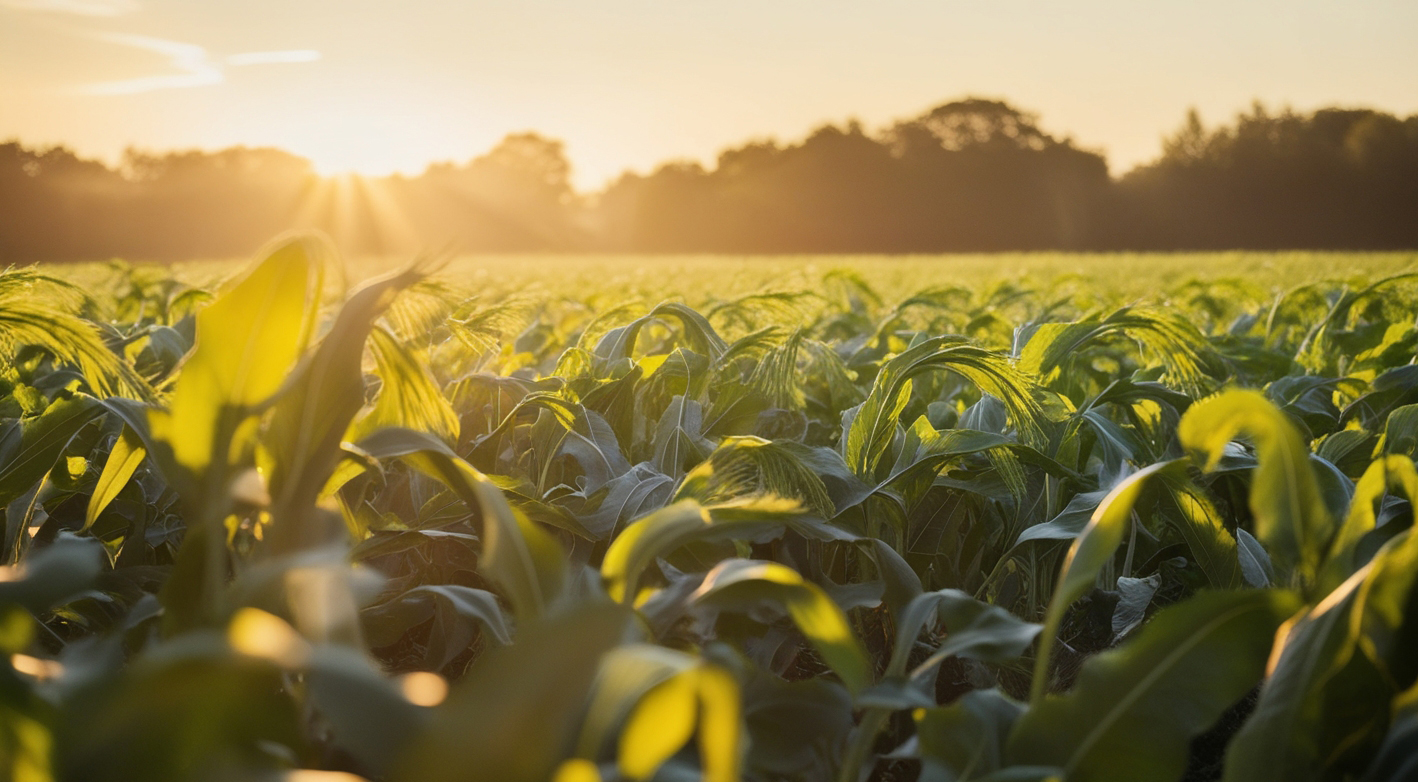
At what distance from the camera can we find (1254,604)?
0.71 m

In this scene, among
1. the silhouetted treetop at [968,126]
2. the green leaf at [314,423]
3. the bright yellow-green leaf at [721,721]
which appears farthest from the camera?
the silhouetted treetop at [968,126]

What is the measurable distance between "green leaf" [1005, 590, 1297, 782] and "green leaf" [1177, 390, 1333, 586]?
59mm

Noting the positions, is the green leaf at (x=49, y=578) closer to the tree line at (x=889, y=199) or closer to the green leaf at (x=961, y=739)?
the green leaf at (x=961, y=739)

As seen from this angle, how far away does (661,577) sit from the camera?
1149 millimetres

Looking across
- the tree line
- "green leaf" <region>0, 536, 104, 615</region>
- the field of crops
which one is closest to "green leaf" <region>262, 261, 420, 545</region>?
the field of crops

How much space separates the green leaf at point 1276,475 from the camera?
72 cm

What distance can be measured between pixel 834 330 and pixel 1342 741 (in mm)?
3105

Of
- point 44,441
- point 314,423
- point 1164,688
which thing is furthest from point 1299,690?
point 44,441

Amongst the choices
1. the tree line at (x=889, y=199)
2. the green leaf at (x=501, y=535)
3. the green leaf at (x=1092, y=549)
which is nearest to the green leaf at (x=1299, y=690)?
the green leaf at (x=1092, y=549)

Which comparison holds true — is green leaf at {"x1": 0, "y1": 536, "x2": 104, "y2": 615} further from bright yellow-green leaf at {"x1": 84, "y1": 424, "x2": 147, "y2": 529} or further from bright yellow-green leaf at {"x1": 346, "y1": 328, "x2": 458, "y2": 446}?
bright yellow-green leaf at {"x1": 84, "y1": 424, "x2": 147, "y2": 529}

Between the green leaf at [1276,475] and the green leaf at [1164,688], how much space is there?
0.19 feet

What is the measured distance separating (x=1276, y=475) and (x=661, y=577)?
69 cm

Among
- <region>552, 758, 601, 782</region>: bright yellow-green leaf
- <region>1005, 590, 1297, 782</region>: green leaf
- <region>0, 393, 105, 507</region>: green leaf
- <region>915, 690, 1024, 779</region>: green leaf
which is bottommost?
<region>915, 690, 1024, 779</region>: green leaf

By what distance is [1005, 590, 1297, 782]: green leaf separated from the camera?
0.72 meters
